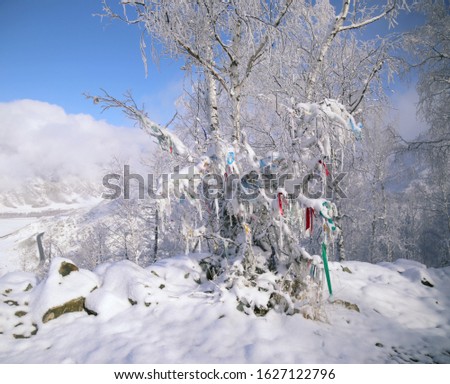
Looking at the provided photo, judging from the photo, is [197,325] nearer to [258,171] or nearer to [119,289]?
[119,289]

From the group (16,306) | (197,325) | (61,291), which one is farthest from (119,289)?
(197,325)

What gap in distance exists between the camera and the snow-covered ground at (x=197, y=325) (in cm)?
245

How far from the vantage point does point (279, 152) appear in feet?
12.2

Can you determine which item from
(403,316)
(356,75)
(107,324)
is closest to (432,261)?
(356,75)

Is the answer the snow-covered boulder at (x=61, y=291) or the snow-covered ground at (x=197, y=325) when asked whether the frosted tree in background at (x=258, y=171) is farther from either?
the snow-covered boulder at (x=61, y=291)

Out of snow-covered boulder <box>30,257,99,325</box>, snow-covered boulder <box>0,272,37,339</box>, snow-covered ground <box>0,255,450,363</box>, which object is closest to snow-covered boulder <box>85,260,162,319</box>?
snow-covered ground <box>0,255,450,363</box>

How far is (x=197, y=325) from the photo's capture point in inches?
114

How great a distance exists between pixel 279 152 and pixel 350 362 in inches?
106

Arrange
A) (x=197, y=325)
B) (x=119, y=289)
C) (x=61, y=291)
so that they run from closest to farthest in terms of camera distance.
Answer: (x=197, y=325)
(x=61, y=291)
(x=119, y=289)

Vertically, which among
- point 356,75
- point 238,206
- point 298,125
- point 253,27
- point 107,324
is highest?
point 356,75

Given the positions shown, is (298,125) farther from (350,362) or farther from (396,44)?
(396,44)

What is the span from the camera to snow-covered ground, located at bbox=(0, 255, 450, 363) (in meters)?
2.45

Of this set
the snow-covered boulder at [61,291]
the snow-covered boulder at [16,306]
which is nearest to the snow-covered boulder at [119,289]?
the snow-covered boulder at [61,291]

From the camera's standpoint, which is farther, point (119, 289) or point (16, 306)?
point (119, 289)
